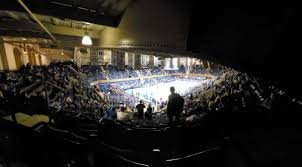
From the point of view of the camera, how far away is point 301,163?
3.22 meters

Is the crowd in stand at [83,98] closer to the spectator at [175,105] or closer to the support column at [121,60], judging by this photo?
the spectator at [175,105]

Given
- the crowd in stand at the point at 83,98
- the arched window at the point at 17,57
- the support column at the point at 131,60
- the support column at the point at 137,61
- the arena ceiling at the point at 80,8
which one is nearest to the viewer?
the crowd in stand at the point at 83,98

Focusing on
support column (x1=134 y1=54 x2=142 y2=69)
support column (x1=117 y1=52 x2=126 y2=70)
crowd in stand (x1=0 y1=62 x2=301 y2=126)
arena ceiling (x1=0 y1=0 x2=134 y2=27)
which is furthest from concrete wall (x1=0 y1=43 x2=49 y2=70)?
support column (x1=134 y1=54 x2=142 y2=69)

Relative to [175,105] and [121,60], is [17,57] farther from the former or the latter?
[121,60]

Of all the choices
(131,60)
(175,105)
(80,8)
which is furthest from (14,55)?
(131,60)

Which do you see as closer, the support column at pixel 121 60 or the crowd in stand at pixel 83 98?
the crowd in stand at pixel 83 98

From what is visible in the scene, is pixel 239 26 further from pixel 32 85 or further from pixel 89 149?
pixel 32 85

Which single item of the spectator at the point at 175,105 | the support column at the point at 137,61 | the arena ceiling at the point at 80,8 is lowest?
the spectator at the point at 175,105

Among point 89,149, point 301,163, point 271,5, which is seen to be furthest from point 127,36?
point 301,163

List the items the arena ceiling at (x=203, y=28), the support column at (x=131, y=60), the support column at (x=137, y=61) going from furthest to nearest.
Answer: the support column at (x=137, y=61)
the support column at (x=131, y=60)
the arena ceiling at (x=203, y=28)

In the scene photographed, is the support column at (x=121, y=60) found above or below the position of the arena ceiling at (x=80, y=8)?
below

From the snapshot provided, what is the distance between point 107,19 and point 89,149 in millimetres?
6380

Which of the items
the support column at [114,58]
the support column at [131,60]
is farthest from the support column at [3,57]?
the support column at [131,60]

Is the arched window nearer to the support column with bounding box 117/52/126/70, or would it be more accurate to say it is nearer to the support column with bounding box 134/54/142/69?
the support column with bounding box 117/52/126/70
